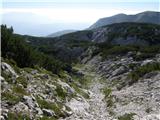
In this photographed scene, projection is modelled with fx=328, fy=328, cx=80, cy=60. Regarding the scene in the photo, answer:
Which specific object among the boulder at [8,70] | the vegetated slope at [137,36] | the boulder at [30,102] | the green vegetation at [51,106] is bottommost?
the vegetated slope at [137,36]

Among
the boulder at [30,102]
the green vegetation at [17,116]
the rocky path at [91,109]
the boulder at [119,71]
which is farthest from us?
the boulder at [119,71]

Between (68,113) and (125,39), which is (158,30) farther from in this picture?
(68,113)

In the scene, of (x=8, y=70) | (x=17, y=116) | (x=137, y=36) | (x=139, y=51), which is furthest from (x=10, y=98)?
(x=137, y=36)

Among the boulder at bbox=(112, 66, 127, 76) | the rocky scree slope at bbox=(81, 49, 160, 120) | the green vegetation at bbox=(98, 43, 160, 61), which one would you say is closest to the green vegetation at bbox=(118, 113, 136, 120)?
the rocky scree slope at bbox=(81, 49, 160, 120)

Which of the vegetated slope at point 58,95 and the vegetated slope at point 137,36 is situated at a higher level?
the vegetated slope at point 58,95

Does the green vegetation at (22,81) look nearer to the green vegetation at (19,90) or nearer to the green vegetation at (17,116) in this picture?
the green vegetation at (19,90)

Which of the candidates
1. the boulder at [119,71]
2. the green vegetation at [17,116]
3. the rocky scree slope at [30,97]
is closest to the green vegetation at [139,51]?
the boulder at [119,71]

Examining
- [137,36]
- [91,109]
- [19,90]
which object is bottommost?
[137,36]

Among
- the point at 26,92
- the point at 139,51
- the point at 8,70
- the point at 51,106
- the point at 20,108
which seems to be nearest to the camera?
the point at 20,108

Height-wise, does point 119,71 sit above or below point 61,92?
below

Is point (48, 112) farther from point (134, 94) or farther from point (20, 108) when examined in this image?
point (134, 94)

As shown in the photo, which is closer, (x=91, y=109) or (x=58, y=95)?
(x=91, y=109)

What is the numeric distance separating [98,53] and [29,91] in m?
75.5

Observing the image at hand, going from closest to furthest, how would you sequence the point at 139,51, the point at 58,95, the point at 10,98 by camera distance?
the point at 10,98
the point at 58,95
the point at 139,51
